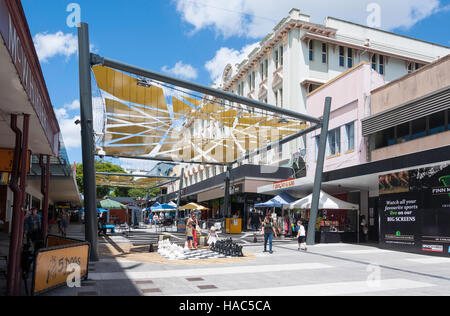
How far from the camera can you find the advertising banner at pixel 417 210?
17.1m

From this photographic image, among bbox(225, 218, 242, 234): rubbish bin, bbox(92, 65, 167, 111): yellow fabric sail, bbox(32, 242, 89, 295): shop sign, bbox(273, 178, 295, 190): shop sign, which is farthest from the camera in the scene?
bbox(225, 218, 242, 234): rubbish bin

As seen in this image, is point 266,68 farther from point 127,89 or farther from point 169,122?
point 127,89

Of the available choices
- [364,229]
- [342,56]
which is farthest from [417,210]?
[342,56]

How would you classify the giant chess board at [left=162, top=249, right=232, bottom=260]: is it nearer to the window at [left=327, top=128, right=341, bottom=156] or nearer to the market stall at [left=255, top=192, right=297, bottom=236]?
the market stall at [left=255, top=192, right=297, bottom=236]

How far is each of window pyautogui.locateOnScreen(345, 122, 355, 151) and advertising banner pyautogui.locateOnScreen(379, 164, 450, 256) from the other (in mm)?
5269

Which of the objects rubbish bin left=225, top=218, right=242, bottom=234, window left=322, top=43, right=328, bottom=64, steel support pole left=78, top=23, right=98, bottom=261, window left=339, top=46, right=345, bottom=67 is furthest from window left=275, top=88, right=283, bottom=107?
steel support pole left=78, top=23, right=98, bottom=261

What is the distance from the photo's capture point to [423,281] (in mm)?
11008

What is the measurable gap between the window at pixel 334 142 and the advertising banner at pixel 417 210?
666cm

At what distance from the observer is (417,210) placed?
721 inches

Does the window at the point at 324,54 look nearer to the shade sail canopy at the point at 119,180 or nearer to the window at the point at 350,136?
the window at the point at 350,136

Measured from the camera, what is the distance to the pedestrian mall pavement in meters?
9.34

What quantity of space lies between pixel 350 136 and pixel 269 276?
1638 cm
